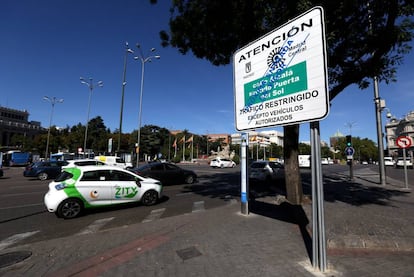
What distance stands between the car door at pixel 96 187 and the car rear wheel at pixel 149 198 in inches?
51.7

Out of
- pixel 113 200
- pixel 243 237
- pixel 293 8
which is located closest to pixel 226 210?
pixel 243 237

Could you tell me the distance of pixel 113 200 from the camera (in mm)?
7996

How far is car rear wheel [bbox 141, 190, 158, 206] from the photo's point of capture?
8.83m

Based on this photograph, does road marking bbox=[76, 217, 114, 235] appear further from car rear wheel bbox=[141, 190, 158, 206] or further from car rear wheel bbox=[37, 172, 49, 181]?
car rear wheel bbox=[37, 172, 49, 181]

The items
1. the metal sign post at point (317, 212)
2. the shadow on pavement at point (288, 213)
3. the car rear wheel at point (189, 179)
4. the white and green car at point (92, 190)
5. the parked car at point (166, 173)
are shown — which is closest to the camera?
the metal sign post at point (317, 212)

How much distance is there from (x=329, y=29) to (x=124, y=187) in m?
8.74

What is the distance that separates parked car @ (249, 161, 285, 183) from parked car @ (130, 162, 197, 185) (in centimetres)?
443

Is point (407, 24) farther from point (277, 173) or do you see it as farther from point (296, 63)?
point (277, 173)

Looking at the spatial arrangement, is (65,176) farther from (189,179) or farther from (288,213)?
(189,179)

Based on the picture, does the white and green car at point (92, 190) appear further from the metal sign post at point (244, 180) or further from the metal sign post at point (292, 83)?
the metal sign post at point (292, 83)

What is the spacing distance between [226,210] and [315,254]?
4258 mm

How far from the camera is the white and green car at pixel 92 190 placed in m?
7.06

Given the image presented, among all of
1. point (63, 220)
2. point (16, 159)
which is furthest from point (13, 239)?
point (16, 159)

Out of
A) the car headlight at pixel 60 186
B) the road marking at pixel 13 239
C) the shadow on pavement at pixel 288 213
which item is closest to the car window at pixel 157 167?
the car headlight at pixel 60 186
